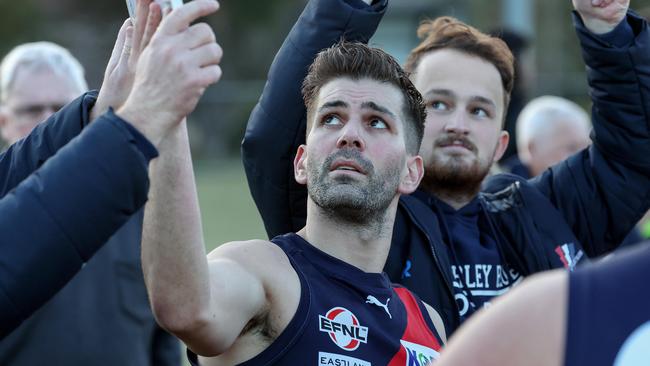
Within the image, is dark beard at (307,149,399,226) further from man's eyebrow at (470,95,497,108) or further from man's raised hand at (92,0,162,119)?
man's eyebrow at (470,95,497,108)

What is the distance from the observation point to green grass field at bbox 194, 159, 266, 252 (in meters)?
16.0

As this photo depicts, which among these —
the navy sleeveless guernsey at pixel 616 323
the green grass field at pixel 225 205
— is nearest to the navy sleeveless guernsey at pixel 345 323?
the navy sleeveless guernsey at pixel 616 323

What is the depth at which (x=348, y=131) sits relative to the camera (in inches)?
120

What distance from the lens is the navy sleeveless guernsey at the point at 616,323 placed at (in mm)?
1310

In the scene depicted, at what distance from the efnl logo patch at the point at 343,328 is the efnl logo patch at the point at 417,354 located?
0.47ft

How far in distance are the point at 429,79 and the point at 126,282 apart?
67.4 inches

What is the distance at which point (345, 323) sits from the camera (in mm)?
2814

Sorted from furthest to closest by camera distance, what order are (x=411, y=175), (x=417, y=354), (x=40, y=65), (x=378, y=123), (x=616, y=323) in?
(x=40, y=65), (x=411, y=175), (x=378, y=123), (x=417, y=354), (x=616, y=323)

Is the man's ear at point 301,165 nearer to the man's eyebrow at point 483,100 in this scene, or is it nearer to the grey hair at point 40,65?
the man's eyebrow at point 483,100

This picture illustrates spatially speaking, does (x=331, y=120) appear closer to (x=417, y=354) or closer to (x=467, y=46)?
(x=417, y=354)

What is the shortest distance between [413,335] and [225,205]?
1690 cm

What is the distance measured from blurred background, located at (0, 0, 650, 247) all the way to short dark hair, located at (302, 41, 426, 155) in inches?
460

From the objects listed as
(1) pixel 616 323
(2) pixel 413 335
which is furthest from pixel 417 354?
(1) pixel 616 323

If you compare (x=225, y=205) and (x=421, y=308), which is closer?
(x=421, y=308)
